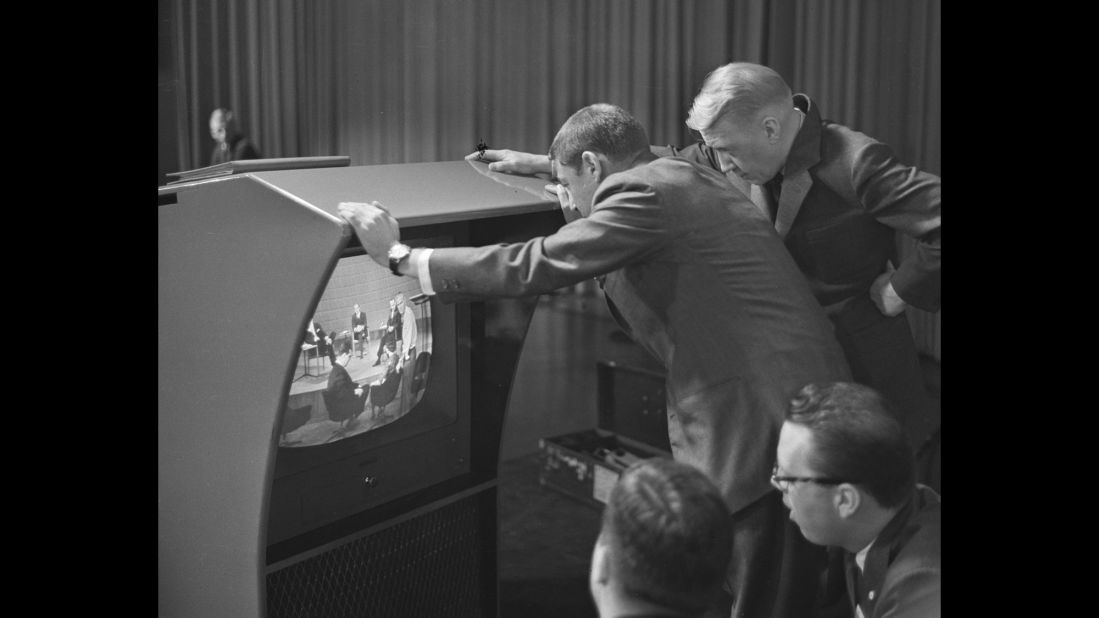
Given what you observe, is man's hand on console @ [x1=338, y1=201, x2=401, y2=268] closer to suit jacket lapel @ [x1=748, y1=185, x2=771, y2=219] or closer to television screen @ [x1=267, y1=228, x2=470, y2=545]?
television screen @ [x1=267, y1=228, x2=470, y2=545]

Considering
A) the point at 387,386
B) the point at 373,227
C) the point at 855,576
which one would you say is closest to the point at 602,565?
the point at 855,576

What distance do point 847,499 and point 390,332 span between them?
915 millimetres

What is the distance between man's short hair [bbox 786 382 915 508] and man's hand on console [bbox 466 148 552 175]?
0.70 meters

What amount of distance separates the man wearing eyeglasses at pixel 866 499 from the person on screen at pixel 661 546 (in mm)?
301

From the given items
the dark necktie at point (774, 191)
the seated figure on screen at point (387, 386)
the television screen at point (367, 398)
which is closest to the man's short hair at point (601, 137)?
the dark necktie at point (774, 191)

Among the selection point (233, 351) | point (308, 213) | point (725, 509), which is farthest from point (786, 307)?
point (233, 351)

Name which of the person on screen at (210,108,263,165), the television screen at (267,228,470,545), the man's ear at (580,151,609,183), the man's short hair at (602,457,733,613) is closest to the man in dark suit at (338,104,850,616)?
the man's ear at (580,151,609,183)

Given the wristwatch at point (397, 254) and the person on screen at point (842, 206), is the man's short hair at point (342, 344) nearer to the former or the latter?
the wristwatch at point (397, 254)

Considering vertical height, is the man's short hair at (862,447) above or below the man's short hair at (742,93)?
below

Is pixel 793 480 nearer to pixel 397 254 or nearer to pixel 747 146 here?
pixel 747 146

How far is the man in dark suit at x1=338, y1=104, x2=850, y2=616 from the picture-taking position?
5.98ft

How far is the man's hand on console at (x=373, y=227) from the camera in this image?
68.7 inches

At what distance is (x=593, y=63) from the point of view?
199 cm
